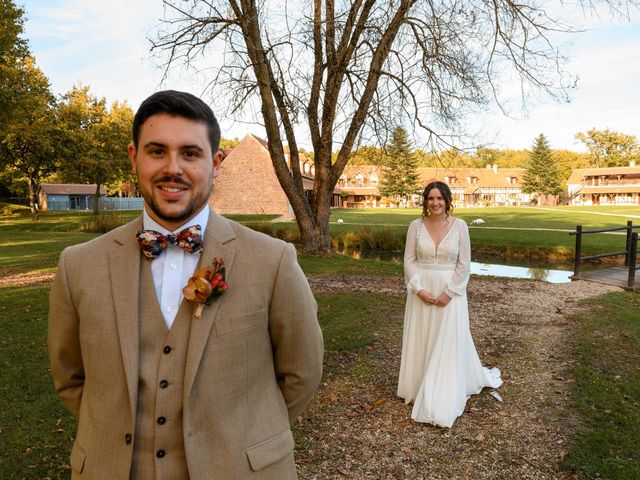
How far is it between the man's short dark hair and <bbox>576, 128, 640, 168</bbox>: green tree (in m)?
128

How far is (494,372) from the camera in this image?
675 cm

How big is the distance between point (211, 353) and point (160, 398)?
0.23 metres

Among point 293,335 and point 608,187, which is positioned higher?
point 608,187

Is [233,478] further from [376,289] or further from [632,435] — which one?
[376,289]

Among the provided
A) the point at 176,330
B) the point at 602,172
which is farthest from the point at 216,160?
the point at 602,172

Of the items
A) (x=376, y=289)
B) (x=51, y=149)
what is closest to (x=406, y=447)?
(x=376, y=289)

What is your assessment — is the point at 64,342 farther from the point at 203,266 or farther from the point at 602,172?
the point at 602,172

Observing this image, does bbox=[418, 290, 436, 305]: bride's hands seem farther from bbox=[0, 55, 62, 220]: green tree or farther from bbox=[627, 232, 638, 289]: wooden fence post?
bbox=[0, 55, 62, 220]: green tree

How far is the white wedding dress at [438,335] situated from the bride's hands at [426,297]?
0.07m

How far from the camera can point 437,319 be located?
5844 millimetres

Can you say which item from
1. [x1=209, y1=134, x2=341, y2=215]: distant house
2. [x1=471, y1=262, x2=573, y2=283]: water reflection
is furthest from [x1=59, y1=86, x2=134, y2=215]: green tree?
[x1=471, y1=262, x2=573, y2=283]: water reflection

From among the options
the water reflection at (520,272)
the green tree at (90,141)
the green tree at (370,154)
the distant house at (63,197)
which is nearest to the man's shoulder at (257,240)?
the green tree at (370,154)

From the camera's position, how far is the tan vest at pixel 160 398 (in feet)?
5.83

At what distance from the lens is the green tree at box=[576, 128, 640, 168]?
110 meters
